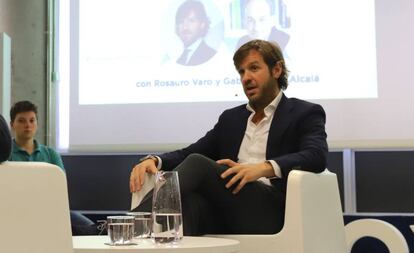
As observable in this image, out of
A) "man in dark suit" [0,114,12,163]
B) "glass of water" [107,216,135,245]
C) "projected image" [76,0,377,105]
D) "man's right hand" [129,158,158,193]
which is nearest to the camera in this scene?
Answer: "man in dark suit" [0,114,12,163]

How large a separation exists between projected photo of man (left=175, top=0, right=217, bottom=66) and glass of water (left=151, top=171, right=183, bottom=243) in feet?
8.01

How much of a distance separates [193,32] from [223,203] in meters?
2.20

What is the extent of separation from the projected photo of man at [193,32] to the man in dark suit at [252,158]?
1.52 metres

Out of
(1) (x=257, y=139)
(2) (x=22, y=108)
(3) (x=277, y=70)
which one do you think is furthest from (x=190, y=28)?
(1) (x=257, y=139)

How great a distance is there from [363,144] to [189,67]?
1.20 metres

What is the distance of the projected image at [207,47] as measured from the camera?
397 cm

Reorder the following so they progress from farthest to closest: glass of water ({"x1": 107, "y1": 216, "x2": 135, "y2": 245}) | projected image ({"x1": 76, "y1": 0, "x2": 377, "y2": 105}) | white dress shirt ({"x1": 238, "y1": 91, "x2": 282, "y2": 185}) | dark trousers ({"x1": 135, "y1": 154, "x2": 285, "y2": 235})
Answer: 1. projected image ({"x1": 76, "y1": 0, "x2": 377, "y2": 105})
2. white dress shirt ({"x1": 238, "y1": 91, "x2": 282, "y2": 185})
3. dark trousers ({"x1": 135, "y1": 154, "x2": 285, "y2": 235})
4. glass of water ({"x1": 107, "y1": 216, "x2": 135, "y2": 245})

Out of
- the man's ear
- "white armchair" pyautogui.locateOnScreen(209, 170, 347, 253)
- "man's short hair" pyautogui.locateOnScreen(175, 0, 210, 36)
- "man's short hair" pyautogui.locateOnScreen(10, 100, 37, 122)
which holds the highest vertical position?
"man's short hair" pyautogui.locateOnScreen(175, 0, 210, 36)

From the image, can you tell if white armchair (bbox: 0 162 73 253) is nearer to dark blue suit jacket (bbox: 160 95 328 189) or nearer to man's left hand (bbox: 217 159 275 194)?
man's left hand (bbox: 217 159 275 194)

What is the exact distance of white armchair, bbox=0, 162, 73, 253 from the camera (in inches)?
56.5

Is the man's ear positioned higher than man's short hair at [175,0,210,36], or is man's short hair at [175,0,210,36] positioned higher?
man's short hair at [175,0,210,36]

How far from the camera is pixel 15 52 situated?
179 inches

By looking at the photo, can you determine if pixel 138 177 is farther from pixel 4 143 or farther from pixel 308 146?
pixel 4 143

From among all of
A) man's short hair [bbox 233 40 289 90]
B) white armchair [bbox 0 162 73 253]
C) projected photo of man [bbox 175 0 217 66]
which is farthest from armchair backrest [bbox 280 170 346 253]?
projected photo of man [bbox 175 0 217 66]
